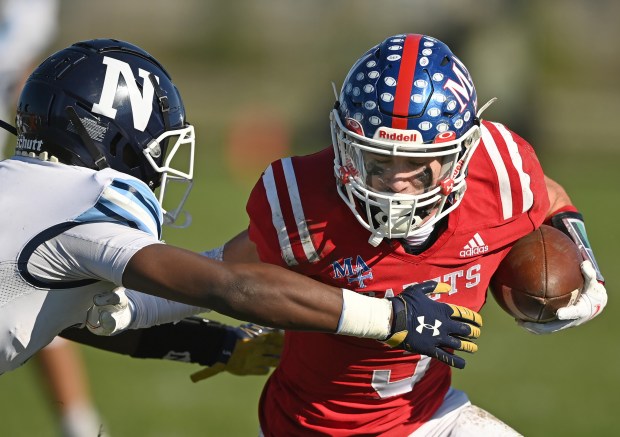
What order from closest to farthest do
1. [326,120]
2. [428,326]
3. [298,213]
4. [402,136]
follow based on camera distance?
[428,326] → [402,136] → [298,213] → [326,120]

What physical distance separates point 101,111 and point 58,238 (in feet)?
1.62

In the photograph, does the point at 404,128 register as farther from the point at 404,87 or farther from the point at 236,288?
the point at 236,288

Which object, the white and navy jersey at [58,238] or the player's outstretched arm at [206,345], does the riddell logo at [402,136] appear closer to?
the white and navy jersey at [58,238]

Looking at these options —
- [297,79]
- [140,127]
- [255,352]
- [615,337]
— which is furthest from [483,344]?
[297,79]

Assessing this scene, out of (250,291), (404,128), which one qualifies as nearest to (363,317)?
(250,291)

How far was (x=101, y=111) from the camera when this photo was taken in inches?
126

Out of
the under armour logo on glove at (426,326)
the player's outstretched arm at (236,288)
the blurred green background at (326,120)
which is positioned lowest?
the blurred green background at (326,120)

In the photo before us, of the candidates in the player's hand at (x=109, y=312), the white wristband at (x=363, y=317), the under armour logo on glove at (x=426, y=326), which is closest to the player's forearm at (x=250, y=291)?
the white wristband at (x=363, y=317)

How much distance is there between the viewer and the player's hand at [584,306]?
3.43 m

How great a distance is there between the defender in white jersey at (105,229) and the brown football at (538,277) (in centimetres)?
48

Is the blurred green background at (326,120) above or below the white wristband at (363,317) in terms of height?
below

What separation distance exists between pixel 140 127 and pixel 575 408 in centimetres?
345

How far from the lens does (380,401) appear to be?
136 inches

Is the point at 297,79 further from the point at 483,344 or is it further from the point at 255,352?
Result: the point at 255,352
